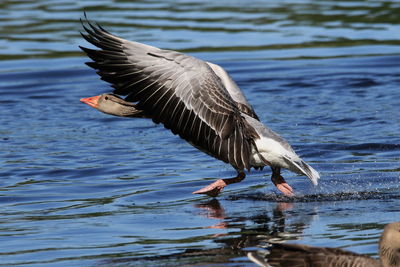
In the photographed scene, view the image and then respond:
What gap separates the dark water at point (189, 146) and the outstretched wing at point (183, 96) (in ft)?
2.30

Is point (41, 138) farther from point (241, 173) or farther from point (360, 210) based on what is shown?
point (360, 210)

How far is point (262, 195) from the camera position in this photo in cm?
1048

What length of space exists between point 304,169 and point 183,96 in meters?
1.45

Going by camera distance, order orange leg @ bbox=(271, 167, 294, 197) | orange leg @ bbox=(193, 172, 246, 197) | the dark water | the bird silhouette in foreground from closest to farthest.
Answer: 1. the bird silhouette in foreground
2. the dark water
3. orange leg @ bbox=(193, 172, 246, 197)
4. orange leg @ bbox=(271, 167, 294, 197)

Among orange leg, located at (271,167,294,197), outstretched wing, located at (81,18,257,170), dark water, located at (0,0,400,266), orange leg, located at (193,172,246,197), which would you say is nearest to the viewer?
dark water, located at (0,0,400,266)

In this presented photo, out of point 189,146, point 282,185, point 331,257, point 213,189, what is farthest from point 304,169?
point 189,146

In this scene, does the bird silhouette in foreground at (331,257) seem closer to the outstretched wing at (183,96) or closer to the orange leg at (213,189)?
the outstretched wing at (183,96)

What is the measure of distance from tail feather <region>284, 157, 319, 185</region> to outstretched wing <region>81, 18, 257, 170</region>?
481 millimetres

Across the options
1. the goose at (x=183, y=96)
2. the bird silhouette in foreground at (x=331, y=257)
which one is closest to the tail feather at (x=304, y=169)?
the goose at (x=183, y=96)

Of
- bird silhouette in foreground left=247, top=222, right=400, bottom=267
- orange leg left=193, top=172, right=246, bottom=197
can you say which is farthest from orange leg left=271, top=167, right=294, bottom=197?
bird silhouette in foreground left=247, top=222, right=400, bottom=267

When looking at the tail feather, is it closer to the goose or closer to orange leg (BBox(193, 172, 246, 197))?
the goose

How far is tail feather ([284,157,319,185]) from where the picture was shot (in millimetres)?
9867

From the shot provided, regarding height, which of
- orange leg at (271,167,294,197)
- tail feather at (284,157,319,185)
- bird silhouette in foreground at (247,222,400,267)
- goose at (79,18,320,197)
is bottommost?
orange leg at (271,167,294,197)

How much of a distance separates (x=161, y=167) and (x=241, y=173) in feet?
5.36
